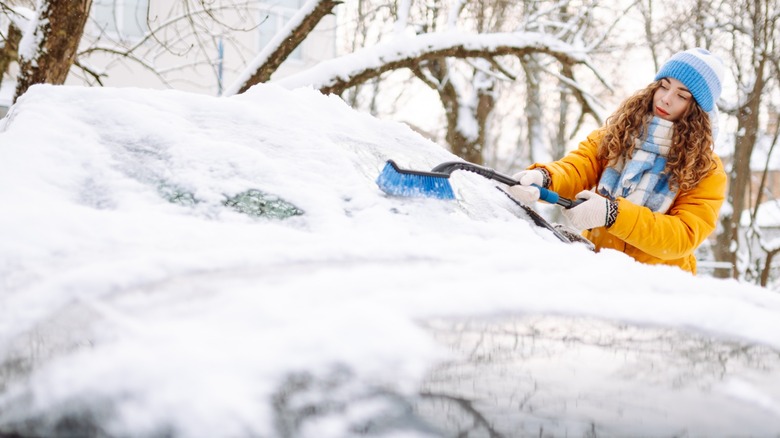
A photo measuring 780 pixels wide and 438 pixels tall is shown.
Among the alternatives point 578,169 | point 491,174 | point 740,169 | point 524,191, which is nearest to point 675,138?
point 578,169

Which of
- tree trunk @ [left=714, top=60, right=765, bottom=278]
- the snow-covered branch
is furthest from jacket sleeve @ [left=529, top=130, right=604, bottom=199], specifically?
tree trunk @ [left=714, top=60, right=765, bottom=278]

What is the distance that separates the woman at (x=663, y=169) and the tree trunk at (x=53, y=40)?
2661 mm

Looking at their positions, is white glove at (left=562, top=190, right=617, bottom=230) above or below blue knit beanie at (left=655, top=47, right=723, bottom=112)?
below

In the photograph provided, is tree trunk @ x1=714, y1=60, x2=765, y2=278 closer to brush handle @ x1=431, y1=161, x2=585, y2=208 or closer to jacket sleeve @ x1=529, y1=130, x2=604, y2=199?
jacket sleeve @ x1=529, y1=130, x2=604, y2=199

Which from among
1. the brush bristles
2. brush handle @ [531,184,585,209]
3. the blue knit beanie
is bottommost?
the brush bristles

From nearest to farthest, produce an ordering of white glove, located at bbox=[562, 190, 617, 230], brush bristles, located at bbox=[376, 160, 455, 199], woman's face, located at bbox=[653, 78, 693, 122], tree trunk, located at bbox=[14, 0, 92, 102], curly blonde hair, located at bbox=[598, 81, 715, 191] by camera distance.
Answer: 1. brush bristles, located at bbox=[376, 160, 455, 199]
2. white glove, located at bbox=[562, 190, 617, 230]
3. curly blonde hair, located at bbox=[598, 81, 715, 191]
4. woman's face, located at bbox=[653, 78, 693, 122]
5. tree trunk, located at bbox=[14, 0, 92, 102]

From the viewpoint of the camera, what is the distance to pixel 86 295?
84 cm

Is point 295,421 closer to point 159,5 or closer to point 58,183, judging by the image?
point 58,183

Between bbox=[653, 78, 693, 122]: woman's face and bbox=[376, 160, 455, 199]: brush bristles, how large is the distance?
1414mm

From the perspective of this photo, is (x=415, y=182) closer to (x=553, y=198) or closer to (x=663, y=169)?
(x=553, y=198)

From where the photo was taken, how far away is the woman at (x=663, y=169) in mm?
2344

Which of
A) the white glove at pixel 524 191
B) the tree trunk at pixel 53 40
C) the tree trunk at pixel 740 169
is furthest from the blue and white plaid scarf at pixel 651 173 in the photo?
the tree trunk at pixel 740 169

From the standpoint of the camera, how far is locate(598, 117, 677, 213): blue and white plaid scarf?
2.58m

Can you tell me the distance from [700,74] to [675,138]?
0.26 metres
